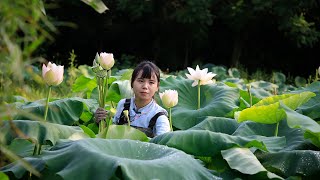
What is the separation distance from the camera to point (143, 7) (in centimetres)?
1387

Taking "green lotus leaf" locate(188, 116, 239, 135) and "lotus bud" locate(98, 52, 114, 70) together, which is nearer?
"lotus bud" locate(98, 52, 114, 70)

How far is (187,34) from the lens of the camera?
47.5 feet

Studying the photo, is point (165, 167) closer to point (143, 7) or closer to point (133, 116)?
point (133, 116)

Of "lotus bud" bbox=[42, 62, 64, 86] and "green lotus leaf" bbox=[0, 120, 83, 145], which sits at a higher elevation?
"lotus bud" bbox=[42, 62, 64, 86]

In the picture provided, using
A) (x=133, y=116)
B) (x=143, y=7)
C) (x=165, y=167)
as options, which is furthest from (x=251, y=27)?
(x=165, y=167)

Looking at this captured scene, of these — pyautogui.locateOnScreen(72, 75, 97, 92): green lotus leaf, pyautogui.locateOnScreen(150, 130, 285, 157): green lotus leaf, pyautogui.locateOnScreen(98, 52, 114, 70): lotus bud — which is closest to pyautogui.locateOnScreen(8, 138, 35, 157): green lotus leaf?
pyautogui.locateOnScreen(98, 52, 114, 70): lotus bud

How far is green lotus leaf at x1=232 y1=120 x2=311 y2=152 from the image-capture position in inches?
118

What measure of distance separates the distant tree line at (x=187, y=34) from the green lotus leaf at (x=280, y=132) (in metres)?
9.65

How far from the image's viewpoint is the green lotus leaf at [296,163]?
2688 millimetres

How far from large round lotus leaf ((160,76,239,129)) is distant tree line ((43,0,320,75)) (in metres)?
8.48

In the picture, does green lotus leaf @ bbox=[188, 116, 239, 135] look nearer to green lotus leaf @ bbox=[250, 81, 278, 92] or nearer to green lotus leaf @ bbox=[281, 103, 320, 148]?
green lotus leaf @ bbox=[281, 103, 320, 148]

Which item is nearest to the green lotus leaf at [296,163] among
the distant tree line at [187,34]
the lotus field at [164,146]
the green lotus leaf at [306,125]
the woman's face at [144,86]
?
the lotus field at [164,146]

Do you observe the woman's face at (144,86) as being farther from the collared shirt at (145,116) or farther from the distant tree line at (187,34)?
the distant tree line at (187,34)

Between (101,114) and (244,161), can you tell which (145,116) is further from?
(244,161)
